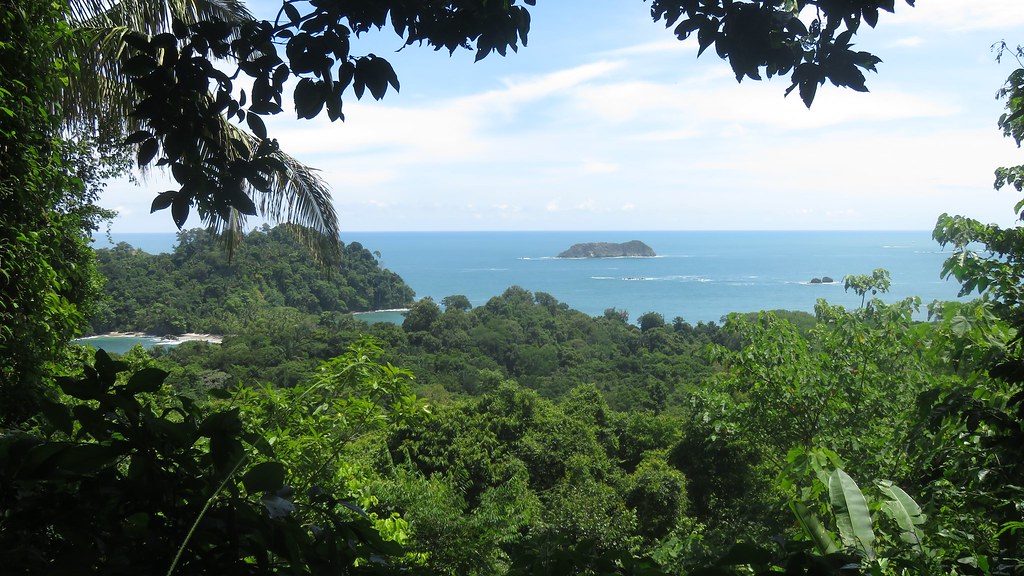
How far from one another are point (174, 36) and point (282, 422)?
280cm

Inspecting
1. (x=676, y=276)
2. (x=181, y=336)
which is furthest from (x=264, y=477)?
(x=676, y=276)

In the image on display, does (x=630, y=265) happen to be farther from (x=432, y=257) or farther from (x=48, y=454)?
(x=48, y=454)

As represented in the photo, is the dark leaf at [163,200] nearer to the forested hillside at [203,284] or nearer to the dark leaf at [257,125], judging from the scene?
the dark leaf at [257,125]

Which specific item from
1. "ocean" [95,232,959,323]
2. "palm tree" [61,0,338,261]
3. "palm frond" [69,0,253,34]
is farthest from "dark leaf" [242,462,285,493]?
"ocean" [95,232,959,323]

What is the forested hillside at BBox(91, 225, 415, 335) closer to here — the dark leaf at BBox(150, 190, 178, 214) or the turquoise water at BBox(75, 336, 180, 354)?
the turquoise water at BBox(75, 336, 180, 354)

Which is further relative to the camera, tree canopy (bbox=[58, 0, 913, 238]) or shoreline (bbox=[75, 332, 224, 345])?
shoreline (bbox=[75, 332, 224, 345])

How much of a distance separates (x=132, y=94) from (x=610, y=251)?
71.0 m

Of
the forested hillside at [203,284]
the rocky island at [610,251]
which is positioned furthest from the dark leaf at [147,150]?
the rocky island at [610,251]

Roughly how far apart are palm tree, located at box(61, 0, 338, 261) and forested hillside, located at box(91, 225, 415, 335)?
11488 millimetres

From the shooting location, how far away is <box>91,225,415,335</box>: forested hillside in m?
18.5

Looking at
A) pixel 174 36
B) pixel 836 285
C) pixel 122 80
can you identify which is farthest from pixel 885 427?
pixel 836 285

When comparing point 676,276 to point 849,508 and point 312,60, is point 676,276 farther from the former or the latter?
point 312,60

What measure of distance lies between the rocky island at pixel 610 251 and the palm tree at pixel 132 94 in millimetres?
68615

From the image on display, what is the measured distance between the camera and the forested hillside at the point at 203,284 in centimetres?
1852
